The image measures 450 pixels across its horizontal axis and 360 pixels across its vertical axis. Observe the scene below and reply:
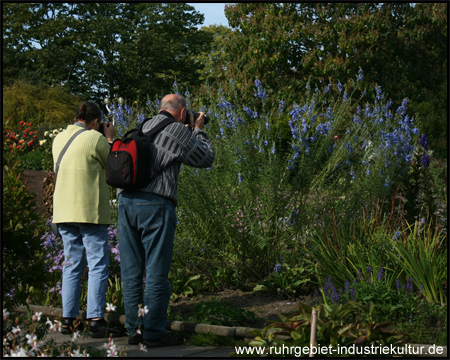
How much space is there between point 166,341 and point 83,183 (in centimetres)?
140

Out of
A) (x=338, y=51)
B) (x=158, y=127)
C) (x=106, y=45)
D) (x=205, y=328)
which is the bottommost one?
(x=205, y=328)

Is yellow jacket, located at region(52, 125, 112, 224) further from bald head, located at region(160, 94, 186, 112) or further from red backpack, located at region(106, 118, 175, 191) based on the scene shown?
bald head, located at region(160, 94, 186, 112)

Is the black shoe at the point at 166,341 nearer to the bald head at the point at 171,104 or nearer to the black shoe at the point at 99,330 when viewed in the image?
the black shoe at the point at 99,330

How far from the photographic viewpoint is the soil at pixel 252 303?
5097mm

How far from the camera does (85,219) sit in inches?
178

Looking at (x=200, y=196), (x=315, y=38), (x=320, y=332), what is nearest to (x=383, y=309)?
(x=320, y=332)

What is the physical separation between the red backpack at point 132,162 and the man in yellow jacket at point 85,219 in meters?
0.40

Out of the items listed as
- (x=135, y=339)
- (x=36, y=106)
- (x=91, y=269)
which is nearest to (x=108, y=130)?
(x=91, y=269)

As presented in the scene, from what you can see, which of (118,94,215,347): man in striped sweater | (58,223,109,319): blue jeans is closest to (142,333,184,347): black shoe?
(118,94,215,347): man in striped sweater

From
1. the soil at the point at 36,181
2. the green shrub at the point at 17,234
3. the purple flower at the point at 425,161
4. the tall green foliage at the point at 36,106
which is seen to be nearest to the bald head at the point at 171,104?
the green shrub at the point at 17,234

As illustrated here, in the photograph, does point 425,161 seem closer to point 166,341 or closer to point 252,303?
point 252,303

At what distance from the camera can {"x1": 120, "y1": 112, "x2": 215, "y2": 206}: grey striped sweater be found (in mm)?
4191

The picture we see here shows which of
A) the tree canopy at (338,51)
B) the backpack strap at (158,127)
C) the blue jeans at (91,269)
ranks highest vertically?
the tree canopy at (338,51)

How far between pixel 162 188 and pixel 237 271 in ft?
7.20
